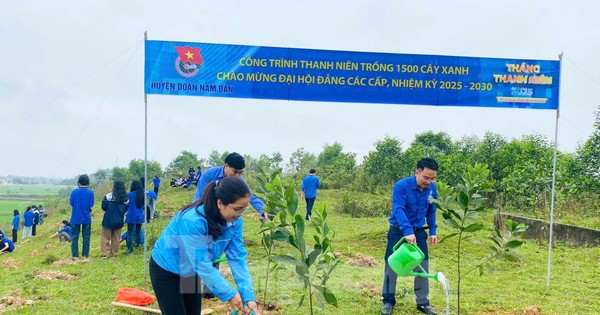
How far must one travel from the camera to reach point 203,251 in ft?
8.14

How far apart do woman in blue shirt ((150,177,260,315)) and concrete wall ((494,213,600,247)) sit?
8682 mm

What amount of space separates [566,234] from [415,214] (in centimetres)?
668

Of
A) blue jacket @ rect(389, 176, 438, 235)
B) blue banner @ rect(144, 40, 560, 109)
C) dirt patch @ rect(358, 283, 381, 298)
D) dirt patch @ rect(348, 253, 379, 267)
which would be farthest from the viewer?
dirt patch @ rect(348, 253, 379, 267)

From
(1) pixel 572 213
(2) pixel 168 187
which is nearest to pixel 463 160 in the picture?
(1) pixel 572 213

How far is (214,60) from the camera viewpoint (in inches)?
225

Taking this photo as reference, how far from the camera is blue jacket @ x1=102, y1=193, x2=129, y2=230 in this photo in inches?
308

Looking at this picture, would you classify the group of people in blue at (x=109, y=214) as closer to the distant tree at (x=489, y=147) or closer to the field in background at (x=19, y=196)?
the distant tree at (x=489, y=147)

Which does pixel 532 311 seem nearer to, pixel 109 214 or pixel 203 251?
pixel 203 251

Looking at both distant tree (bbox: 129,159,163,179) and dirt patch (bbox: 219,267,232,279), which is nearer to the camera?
dirt patch (bbox: 219,267,232,279)

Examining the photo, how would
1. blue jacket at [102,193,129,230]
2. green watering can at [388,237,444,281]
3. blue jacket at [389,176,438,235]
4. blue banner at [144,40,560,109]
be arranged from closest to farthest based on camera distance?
green watering can at [388,237,444,281], blue jacket at [389,176,438,235], blue banner at [144,40,560,109], blue jacket at [102,193,129,230]

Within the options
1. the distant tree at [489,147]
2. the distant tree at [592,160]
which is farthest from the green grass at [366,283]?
the distant tree at [489,147]

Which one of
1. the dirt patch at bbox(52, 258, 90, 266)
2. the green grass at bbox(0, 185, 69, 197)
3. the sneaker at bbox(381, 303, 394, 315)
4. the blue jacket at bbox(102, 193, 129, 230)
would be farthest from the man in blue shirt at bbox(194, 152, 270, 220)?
the green grass at bbox(0, 185, 69, 197)

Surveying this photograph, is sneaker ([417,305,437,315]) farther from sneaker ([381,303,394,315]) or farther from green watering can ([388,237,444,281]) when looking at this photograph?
green watering can ([388,237,444,281])

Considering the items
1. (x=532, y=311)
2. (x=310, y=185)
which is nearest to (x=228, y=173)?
(x=532, y=311)
